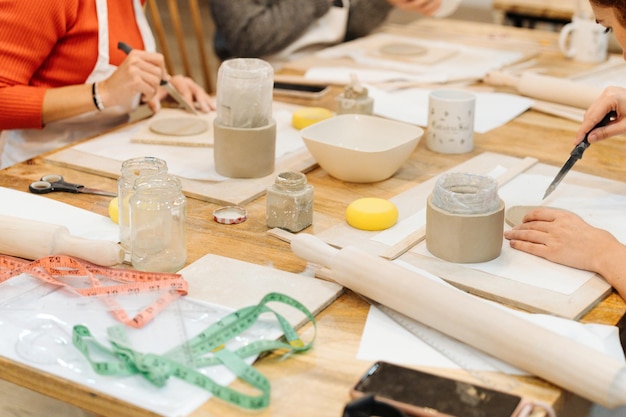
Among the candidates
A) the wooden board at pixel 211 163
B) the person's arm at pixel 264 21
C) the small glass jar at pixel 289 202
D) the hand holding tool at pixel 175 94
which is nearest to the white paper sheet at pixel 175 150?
the wooden board at pixel 211 163

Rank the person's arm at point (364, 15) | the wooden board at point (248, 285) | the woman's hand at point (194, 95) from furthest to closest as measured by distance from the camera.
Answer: the person's arm at point (364, 15) < the woman's hand at point (194, 95) < the wooden board at point (248, 285)

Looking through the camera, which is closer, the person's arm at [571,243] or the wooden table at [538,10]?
the person's arm at [571,243]

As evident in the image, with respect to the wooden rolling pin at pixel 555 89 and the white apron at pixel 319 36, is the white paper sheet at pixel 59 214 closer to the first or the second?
the wooden rolling pin at pixel 555 89

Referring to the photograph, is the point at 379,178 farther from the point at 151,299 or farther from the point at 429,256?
the point at 151,299

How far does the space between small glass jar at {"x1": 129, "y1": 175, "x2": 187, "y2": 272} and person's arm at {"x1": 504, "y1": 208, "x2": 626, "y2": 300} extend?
0.52m

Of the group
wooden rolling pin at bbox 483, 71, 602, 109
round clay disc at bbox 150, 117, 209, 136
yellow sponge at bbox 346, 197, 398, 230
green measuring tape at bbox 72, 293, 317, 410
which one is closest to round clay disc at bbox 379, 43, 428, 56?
wooden rolling pin at bbox 483, 71, 602, 109

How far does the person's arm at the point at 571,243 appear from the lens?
117cm

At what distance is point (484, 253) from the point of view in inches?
47.9

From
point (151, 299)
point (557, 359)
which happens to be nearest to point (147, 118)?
point (151, 299)

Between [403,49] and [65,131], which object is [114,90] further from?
[403,49]

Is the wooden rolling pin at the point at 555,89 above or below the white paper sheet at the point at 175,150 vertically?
above

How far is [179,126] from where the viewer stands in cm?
180

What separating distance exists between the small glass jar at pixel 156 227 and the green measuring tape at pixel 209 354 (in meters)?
0.18

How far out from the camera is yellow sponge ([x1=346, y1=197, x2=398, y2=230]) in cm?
132
